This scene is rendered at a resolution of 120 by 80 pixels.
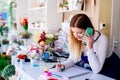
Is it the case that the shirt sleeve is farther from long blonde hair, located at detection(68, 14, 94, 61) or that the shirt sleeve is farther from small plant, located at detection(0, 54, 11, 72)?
small plant, located at detection(0, 54, 11, 72)

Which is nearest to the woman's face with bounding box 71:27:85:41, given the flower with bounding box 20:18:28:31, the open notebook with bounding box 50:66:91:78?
the open notebook with bounding box 50:66:91:78

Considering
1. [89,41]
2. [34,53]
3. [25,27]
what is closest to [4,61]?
[25,27]

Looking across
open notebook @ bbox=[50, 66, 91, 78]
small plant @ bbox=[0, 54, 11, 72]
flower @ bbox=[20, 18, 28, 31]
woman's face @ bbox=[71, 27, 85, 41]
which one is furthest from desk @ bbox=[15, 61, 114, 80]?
flower @ bbox=[20, 18, 28, 31]

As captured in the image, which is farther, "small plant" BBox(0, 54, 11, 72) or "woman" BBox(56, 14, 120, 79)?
"small plant" BBox(0, 54, 11, 72)

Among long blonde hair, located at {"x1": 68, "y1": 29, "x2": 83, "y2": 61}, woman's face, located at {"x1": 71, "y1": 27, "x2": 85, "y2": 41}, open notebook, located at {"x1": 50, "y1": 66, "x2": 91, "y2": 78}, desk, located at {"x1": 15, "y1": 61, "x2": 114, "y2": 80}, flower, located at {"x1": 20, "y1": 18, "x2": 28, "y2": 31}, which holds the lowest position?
desk, located at {"x1": 15, "y1": 61, "x2": 114, "y2": 80}

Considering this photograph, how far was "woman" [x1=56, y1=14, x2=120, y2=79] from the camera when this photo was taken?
1403mm

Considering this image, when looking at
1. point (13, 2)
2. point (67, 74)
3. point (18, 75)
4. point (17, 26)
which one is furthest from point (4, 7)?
point (67, 74)

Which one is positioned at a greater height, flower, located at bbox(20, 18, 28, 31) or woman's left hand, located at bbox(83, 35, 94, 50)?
flower, located at bbox(20, 18, 28, 31)

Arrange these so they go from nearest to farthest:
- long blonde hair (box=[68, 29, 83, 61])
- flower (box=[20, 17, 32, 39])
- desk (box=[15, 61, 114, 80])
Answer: desk (box=[15, 61, 114, 80])
long blonde hair (box=[68, 29, 83, 61])
flower (box=[20, 17, 32, 39])

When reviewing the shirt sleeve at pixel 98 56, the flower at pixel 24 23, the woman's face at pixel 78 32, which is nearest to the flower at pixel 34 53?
the woman's face at pixel 78 32

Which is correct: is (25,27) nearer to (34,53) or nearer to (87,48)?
(34,53)

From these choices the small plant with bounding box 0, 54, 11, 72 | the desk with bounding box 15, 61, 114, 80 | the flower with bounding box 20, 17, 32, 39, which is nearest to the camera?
the desk with bounding box 15, 61, 114, 80

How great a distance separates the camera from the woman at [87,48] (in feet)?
4.60

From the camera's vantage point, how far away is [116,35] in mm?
2256
